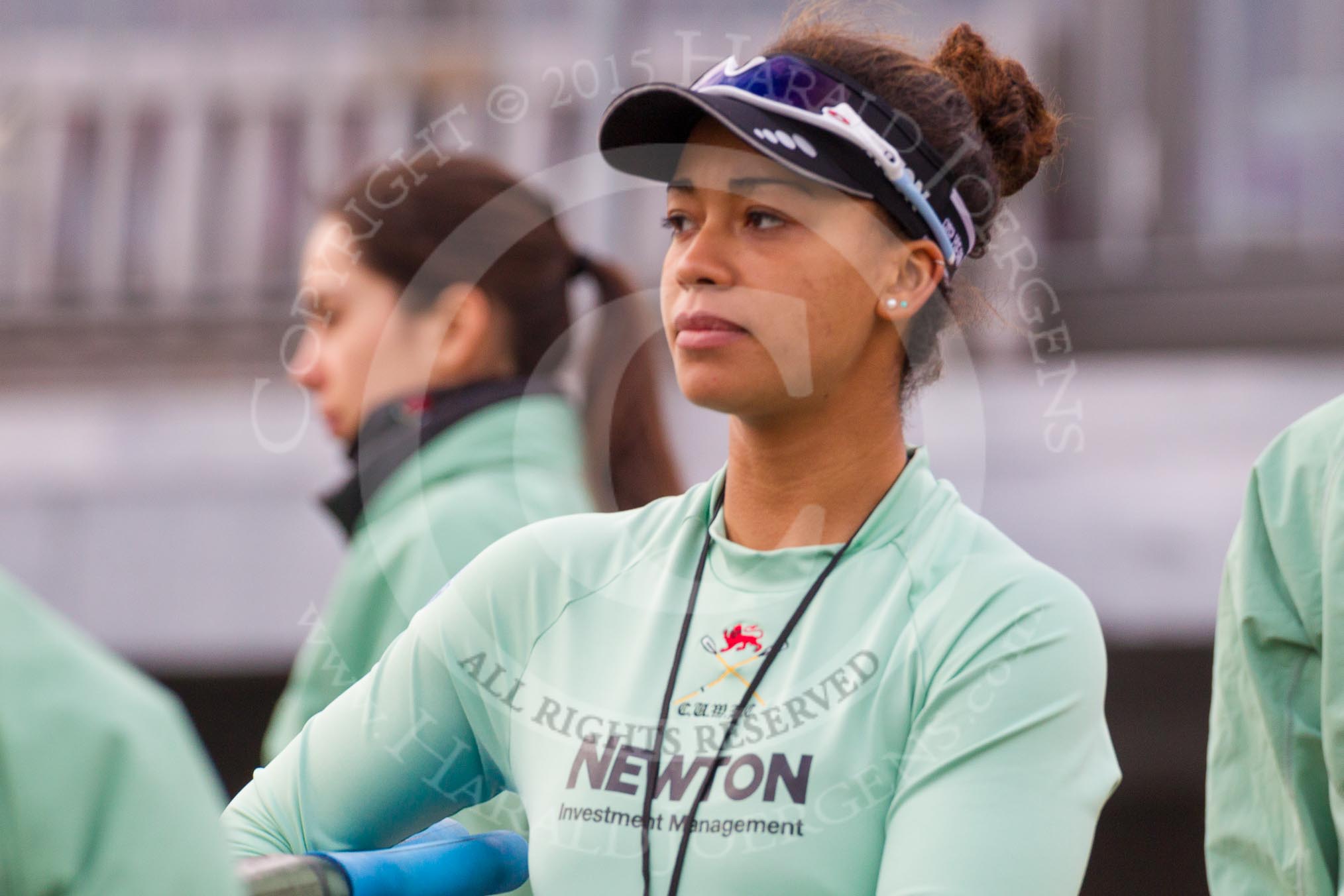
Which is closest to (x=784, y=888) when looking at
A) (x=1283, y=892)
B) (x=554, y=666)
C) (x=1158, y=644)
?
(x=554, y=666)

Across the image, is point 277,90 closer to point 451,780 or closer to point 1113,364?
point 1113,364

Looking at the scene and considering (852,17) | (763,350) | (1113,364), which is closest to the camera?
(763,350)

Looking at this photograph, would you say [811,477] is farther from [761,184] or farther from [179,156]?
[179,156]

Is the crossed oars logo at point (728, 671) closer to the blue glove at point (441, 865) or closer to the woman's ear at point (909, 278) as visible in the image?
the blue glove at point (441, 865)

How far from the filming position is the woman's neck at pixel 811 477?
1.56 metres

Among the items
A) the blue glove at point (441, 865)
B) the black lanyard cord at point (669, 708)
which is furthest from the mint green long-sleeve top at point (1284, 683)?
the blue glove at point (441, 865)

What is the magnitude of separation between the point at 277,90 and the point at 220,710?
1.81 meters

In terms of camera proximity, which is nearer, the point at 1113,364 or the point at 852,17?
the point at 852,17

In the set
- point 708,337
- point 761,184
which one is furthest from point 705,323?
point 761,184

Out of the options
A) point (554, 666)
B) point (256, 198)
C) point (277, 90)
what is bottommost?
point (554, 666)

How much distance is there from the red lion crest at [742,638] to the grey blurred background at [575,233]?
74.7 inches

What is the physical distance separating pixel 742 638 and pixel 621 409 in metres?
0.98

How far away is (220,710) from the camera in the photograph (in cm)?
449

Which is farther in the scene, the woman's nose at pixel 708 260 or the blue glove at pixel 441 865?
the woman's nose at pixel 708 260
